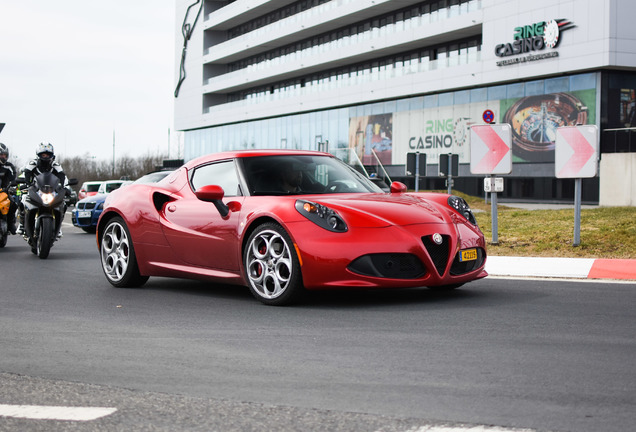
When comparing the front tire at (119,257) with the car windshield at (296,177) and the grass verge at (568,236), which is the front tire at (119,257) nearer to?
the car windshield at (296,177)

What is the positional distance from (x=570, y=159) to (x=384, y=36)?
4149cm

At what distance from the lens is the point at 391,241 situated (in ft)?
24.4

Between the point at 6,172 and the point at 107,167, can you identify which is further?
the point at 107,167

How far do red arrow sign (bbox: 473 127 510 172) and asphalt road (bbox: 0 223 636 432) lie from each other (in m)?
5.35

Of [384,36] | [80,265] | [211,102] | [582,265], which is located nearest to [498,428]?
[582,265]

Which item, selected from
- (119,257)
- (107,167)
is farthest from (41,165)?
(107,167)

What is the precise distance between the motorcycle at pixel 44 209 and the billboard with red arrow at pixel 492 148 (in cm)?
639

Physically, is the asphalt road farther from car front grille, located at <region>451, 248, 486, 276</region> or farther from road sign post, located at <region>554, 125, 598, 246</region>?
road sign post, located at <region>554, 125, 598, 246</region>

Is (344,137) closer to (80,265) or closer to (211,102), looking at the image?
(211,102)

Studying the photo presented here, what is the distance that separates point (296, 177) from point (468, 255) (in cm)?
174

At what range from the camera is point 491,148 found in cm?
1409

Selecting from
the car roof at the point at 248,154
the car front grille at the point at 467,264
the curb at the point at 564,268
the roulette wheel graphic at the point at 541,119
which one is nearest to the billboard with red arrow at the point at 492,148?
the curb at the point at 564,268

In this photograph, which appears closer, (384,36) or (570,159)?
(570,159)

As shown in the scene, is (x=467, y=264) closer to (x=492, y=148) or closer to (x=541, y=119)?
(x=492, y=148)
